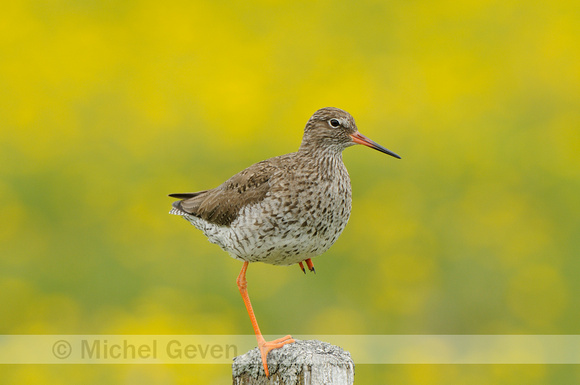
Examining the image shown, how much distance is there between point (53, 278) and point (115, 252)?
0.80 meters

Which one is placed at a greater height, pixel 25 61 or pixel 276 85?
pixel 25 61

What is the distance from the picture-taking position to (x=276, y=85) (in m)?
13.9

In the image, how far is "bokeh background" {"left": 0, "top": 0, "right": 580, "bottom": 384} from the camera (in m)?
9.18

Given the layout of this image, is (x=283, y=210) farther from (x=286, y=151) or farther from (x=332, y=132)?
(x=286, y=151)

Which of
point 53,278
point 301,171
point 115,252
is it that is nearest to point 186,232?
point 115,252

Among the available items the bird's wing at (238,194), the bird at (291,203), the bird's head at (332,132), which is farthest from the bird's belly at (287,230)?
the bird's head at (332,132)

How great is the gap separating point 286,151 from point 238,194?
5.89 m

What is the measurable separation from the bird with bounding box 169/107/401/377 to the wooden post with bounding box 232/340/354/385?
1066 mm

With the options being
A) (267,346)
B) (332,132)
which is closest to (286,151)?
(332,132)

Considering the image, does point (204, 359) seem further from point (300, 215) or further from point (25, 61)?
point (25, 61)
